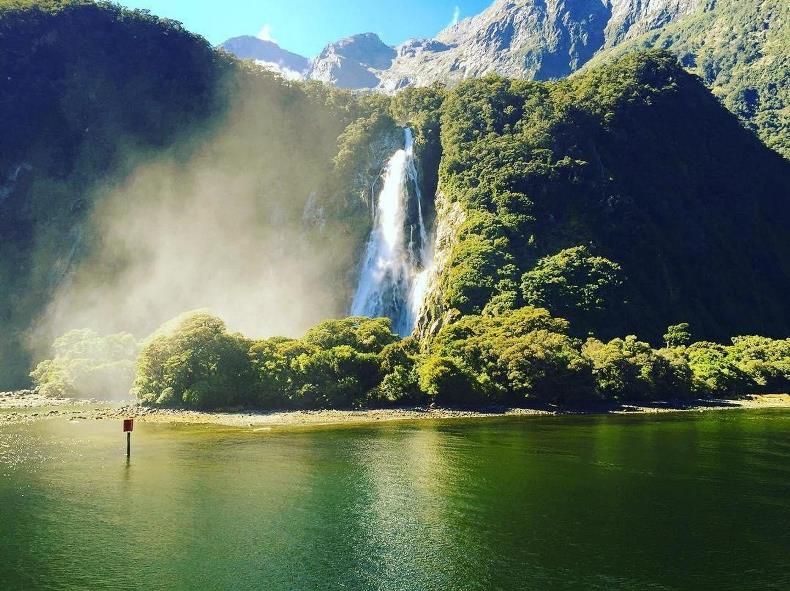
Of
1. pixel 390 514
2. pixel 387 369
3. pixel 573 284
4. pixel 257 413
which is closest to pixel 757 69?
pixel 573 284

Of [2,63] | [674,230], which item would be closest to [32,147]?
[2,63]

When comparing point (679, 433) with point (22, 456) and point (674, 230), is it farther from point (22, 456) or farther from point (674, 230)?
point (674, 230)

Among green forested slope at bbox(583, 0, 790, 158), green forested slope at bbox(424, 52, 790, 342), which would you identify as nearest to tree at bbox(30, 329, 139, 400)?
green forested slope at bbox(424, 52, 790, 342)

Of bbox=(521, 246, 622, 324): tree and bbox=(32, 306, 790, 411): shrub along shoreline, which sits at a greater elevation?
bbox=(521, 246, 622, 324): tree

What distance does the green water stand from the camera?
2111cm

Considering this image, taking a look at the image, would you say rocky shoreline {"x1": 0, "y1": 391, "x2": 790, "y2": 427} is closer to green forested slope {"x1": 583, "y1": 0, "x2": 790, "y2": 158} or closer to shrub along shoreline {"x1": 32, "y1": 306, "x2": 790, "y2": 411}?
shrub along shoreline {"x1": 32, "y1": 306, "x2": 790, "y2": 411}

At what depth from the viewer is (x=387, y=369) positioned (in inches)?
2717

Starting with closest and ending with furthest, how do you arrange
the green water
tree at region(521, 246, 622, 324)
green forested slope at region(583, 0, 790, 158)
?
the green water < tree at region(521, 246, 622, 324) < green forested slope at region(583, 0, 790, 158)

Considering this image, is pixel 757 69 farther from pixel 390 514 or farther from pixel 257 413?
pixel 390 514

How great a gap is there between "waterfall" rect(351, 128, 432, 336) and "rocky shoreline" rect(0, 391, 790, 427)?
118ft

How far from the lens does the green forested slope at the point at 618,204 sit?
315ft

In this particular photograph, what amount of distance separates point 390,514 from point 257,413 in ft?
121

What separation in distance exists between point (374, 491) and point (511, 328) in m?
50.0

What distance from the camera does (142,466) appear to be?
36312 mm
